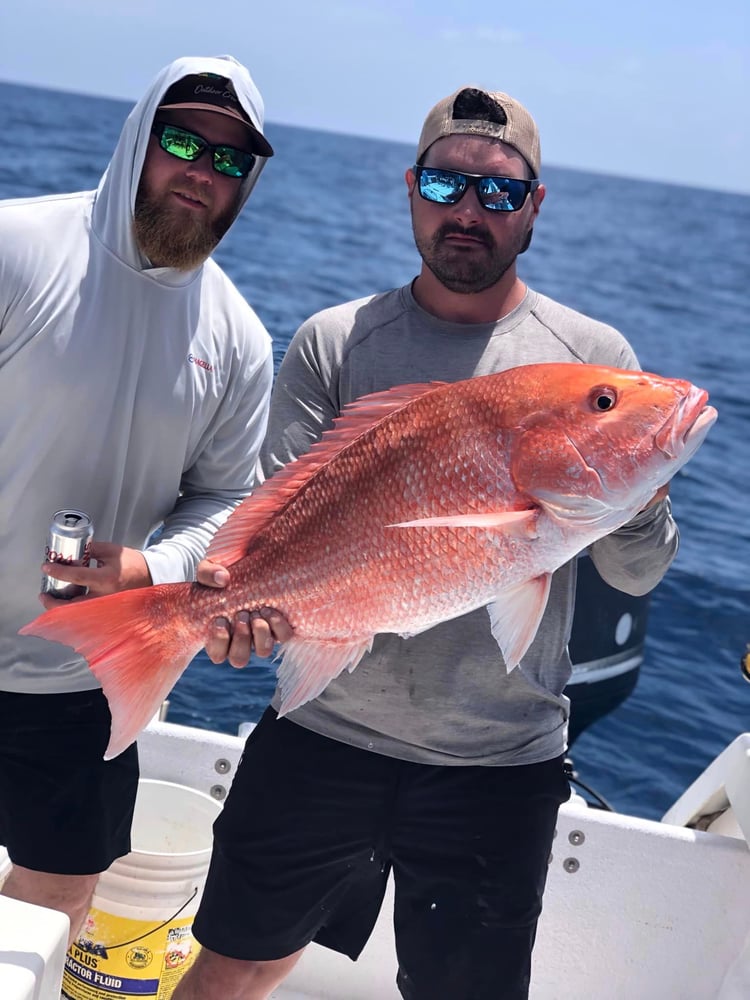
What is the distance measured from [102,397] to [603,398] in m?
1.36

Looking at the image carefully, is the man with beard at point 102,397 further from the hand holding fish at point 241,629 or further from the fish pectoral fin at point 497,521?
the fish pectoral fin at point 497,521

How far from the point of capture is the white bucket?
3318 millimetres

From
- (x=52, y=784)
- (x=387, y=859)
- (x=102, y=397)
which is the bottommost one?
(x=52, y=784)

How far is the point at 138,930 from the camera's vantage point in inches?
132

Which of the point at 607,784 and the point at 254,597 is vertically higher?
the point at 254,597

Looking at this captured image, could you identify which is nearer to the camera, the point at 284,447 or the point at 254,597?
Answer: the point at 254,597

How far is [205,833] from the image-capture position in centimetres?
367

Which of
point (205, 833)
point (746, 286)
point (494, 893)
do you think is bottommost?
point (746, 286)

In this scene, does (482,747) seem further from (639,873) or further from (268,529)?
(639,873)

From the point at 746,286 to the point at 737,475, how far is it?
2903cm

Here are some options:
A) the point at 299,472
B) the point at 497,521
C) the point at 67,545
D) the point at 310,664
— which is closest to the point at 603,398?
the point at 497,521

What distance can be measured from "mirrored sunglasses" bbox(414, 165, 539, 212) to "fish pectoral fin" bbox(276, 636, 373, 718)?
1.11 meters

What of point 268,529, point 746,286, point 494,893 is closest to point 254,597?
point 268,529

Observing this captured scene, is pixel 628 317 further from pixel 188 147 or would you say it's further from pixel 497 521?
pixel 497 521
